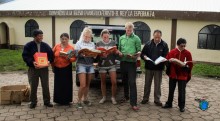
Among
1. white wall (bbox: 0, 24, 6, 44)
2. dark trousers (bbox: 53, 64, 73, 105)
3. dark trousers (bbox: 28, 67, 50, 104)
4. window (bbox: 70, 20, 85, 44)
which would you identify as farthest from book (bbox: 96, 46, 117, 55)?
white wall (bbox: 0, 24, 6, 44)

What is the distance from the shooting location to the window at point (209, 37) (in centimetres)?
1505

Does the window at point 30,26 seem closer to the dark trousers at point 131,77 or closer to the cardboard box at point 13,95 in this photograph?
the cardboard box at point 13,95

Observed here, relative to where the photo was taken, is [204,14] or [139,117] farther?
[204,14]

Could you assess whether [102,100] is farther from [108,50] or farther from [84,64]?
[108,50]

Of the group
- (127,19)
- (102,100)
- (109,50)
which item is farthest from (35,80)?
(127,19)

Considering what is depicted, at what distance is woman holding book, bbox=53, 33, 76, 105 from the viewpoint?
6.35 meters

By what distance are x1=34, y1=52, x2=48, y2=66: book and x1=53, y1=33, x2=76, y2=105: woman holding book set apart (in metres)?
0.33

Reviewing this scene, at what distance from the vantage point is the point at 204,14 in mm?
14547

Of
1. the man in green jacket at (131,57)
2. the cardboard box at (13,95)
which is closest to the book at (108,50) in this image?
the man in green jacket at (131,57)
